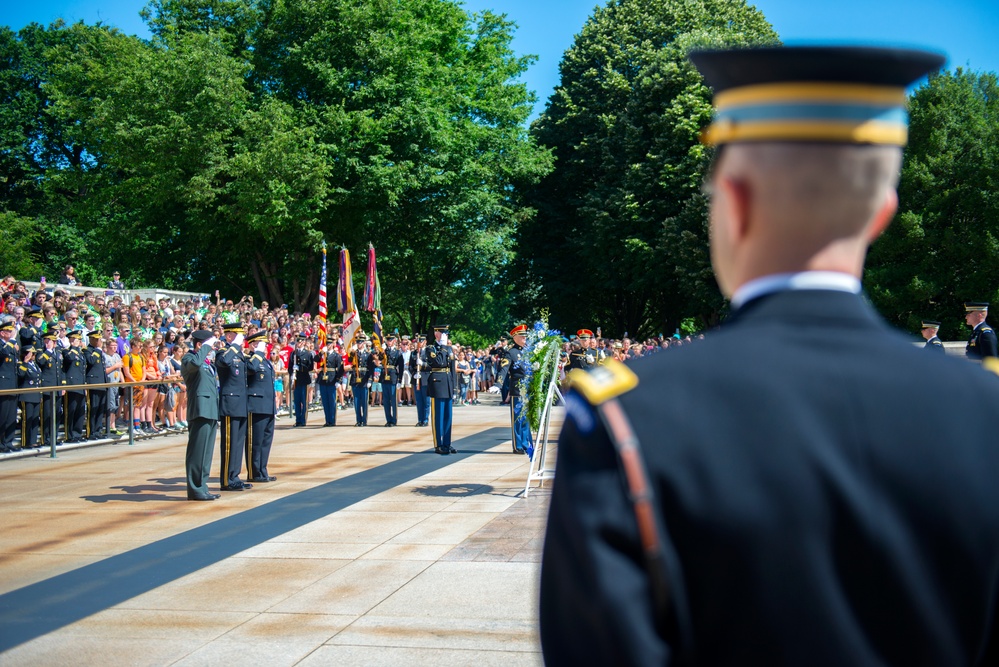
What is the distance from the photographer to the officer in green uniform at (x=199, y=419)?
10703 millimetres

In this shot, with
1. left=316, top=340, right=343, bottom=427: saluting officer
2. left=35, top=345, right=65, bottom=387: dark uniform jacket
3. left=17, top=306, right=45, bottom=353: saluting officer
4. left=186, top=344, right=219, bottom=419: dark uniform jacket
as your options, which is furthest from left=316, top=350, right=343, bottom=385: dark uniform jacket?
left=186, top=344, right=219, bottom=419: dark uniform jacket

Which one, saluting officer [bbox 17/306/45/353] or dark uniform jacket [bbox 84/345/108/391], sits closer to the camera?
saluting officer [bbox 17/306/45/353]

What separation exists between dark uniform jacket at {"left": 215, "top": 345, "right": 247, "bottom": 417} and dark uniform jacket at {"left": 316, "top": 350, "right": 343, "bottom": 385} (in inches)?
386

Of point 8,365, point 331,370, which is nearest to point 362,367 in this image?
point 331,370

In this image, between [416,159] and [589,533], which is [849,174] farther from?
[416,159]

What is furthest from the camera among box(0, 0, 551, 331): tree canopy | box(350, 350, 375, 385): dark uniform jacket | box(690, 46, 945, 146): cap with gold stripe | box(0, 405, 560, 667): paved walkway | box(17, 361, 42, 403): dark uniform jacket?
box(0, 0, 551, 331): tree canopy

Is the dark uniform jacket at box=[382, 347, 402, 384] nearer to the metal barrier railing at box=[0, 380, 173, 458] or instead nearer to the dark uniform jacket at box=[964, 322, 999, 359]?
the metal barrier railing at box=[0, 380, 173, 458]

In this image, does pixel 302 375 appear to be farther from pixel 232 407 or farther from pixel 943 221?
pixel 943 221

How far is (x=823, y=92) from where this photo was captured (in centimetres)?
147

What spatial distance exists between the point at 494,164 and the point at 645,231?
6566mm

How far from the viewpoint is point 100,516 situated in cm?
979

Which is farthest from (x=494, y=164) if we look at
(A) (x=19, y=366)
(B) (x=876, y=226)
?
(B) (x=876, y=226)

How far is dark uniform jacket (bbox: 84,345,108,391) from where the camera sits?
55.0 ft

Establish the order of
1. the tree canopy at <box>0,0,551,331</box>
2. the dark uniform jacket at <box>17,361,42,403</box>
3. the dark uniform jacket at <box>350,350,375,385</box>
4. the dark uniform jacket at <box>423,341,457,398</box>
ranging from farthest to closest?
the tree canopy at <box>0,0,551,331</box>
the dark uniform jacket at <box>350,350,375,385</box>
the dark uniform jacket at <box>423,341,457,398</box>
the dark uniform jacket at <box>17,361,42,403</box>
